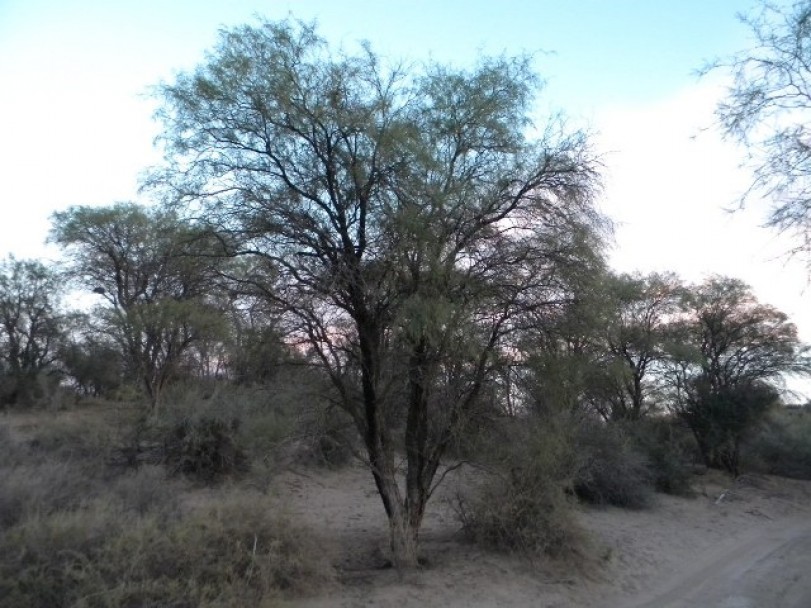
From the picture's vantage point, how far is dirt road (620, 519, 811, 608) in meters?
9.29

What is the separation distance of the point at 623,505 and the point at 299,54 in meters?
13.7

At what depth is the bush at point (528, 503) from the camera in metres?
10.3

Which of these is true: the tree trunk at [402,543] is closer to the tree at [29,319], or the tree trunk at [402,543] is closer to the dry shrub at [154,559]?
the dry shrub at [154,559]

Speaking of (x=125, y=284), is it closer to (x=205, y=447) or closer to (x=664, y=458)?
(x=205, y=447)

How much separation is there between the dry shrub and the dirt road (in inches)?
186

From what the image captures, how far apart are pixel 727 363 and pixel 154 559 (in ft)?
84.7

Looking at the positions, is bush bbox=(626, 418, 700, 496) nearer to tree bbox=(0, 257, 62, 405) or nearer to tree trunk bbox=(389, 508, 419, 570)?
tree trunk bbox=(389, 508, 419, 570)

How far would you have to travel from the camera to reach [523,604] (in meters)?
8.68

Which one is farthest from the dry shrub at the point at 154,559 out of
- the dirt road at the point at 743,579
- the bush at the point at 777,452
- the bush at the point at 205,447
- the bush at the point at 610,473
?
the bush at the point at 777,452

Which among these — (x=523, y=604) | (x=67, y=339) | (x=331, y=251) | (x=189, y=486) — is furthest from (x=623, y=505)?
(x=67, y=339)

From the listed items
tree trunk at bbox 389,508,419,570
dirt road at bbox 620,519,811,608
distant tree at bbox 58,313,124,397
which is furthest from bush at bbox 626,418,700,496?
distant tree at bbox 58,313,124,397

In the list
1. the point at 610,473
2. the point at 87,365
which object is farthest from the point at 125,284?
the point at 610,473

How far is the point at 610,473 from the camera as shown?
667 inches

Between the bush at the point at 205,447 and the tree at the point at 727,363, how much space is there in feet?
55.2
